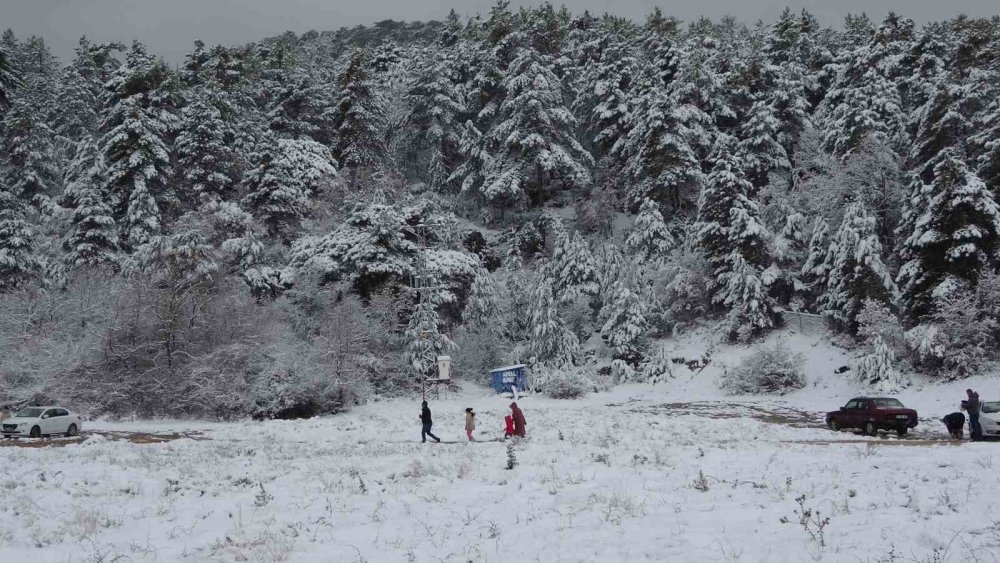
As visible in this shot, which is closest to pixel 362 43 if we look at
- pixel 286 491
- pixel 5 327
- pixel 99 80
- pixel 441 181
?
pixel 99 80

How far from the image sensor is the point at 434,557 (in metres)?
8.31

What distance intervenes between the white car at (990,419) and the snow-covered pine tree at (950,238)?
1215cm

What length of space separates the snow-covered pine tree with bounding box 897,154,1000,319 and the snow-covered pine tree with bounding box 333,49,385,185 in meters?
38.6

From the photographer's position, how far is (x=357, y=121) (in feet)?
178

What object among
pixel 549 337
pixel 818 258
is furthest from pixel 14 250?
pixel 818 258

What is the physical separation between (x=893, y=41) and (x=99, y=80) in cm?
7491

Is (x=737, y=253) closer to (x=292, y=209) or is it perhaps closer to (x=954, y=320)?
(x=954, y=320)

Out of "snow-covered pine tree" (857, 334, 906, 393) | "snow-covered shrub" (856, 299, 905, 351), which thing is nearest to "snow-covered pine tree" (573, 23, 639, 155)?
"snow-covered shrub" (856, 299, 905, 351)

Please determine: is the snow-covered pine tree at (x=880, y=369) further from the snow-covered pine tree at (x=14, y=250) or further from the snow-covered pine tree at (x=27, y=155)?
the snow-covered pine tree at (x=27, y=155)

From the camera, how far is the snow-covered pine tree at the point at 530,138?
4919 cm

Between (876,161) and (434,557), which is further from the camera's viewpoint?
(876,161)

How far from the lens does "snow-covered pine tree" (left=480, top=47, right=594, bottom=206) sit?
49.2 meters

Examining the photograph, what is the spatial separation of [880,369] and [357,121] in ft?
139

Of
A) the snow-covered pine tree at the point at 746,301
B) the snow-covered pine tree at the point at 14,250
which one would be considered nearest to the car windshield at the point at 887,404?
the snow-covered pine tree at the point at 746,301
